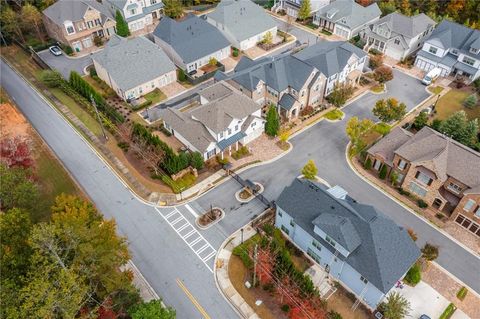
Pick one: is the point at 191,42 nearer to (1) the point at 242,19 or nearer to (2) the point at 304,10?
(1) the point at 242,19

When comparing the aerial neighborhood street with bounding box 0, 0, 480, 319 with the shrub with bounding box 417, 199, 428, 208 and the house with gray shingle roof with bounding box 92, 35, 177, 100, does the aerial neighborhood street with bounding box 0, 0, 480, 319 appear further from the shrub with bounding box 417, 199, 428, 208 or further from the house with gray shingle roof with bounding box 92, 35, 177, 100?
the shrub with bounding box 417, 199, 428, 208

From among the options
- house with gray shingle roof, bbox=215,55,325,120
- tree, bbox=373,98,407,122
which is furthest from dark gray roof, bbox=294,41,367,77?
tree, bbox=373,98,407,122

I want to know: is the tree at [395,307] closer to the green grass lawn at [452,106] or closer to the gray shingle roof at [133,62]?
the green grass lawn at [452,106]

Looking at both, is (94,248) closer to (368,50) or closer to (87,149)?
(87,149)

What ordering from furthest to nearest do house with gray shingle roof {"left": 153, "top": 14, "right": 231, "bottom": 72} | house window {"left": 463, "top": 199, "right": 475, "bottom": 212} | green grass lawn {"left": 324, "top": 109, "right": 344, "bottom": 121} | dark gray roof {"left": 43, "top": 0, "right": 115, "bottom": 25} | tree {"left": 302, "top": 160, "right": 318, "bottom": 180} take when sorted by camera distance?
dark gray roof {"left": 43, "top": 0, "right": 115, "bottom": 25} < house with gray shingle roof {"left": 153, "top": 14, "right": 231, "bottom": 72} < green grass lawn {"left": 324, "top": 109, "right": 344, "bottom": 121} < tree {"left": 302, "top": 160, "right": 318, "bottom": 180} < house window {"left": 463, "top": 199, "right": 475, "bottom": 212}

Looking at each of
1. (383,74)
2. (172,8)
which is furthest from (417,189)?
(172,8)

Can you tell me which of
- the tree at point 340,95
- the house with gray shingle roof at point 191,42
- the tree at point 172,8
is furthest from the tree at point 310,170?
the tree at point 172,8
